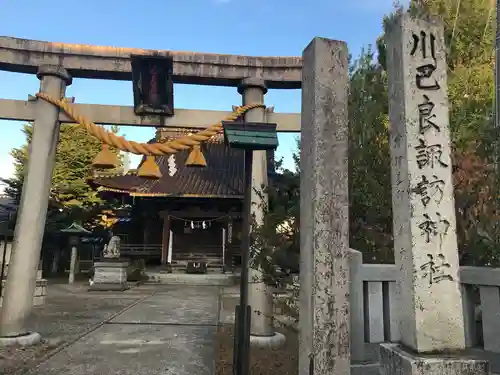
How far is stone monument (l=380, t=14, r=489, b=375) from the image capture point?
8.20ft

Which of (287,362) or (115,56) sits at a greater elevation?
(115,56)

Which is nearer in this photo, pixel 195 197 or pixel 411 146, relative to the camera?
pixel 411 146

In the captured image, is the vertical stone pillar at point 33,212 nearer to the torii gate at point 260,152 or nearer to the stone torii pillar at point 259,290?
the torii gate at point 260,152

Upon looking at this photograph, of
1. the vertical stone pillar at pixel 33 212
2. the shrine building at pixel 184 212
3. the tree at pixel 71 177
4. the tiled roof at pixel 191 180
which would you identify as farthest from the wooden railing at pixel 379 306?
the tree at pixel 71 177

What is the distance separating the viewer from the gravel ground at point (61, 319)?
451cm

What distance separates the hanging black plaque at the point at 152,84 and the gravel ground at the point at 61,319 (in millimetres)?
3564

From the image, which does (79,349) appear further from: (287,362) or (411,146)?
(411,146)

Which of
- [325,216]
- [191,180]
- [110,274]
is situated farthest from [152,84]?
[191,180]

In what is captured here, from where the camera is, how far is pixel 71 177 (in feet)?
69.2

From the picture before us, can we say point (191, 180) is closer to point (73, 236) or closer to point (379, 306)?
point (73, 236)

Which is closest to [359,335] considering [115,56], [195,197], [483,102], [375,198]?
[375,198]

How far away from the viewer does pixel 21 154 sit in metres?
21.0

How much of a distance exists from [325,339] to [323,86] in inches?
77.5

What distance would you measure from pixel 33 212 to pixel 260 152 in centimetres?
336
